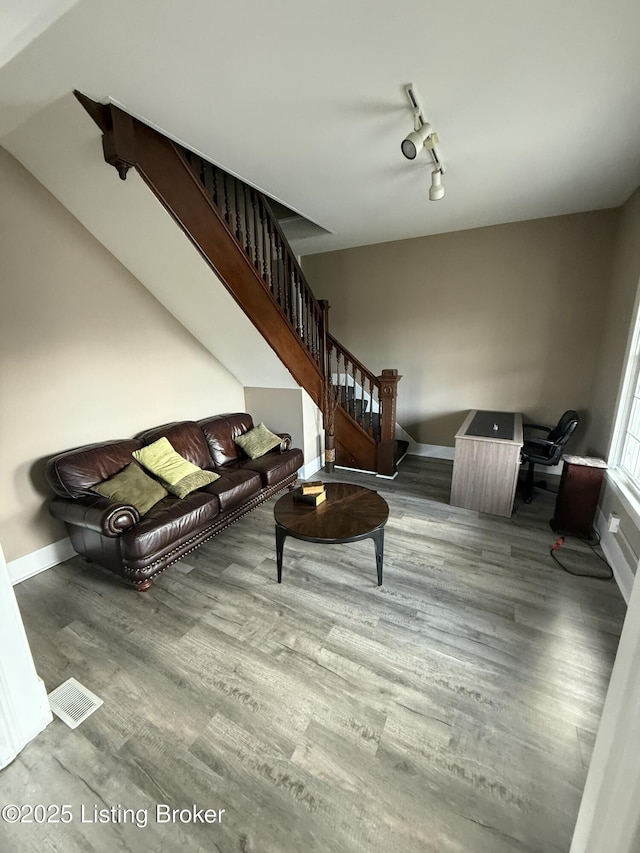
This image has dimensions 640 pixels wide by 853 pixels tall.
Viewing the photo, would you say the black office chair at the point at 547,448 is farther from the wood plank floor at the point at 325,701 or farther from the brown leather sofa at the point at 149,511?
the brown leather sofa at the point at 149,511

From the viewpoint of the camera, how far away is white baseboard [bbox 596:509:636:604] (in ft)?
7.39

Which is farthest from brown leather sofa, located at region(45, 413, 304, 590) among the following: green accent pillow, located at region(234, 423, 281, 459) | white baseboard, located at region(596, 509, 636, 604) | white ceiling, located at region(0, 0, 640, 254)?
white baseboard, located at region(596, 509, 636, 604)

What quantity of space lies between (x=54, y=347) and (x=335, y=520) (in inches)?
97.1

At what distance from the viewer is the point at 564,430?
3.24 metres

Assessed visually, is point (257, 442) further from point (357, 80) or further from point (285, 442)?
point (357, 80)

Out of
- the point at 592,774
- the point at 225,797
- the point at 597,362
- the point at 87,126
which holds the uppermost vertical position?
the point at 87,126

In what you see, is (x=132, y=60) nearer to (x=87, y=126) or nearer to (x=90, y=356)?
(x=87, y=126)

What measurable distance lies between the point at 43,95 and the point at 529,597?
4034 millimetres

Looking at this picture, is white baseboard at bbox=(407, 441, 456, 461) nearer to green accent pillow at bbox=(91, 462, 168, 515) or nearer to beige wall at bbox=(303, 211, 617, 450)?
beige wall at bbox=(303, 211, 617, 450)

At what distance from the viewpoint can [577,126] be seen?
2.07 meters

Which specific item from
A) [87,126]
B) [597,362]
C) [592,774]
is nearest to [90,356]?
[87,126]

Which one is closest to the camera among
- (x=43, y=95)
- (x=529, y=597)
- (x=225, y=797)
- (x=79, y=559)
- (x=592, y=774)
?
(x=592, y=774)

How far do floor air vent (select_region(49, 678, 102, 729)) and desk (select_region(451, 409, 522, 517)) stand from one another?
3077 mm

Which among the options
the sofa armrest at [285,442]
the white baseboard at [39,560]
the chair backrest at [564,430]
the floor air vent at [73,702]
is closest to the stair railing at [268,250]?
the sofa armrest at [285,442]
